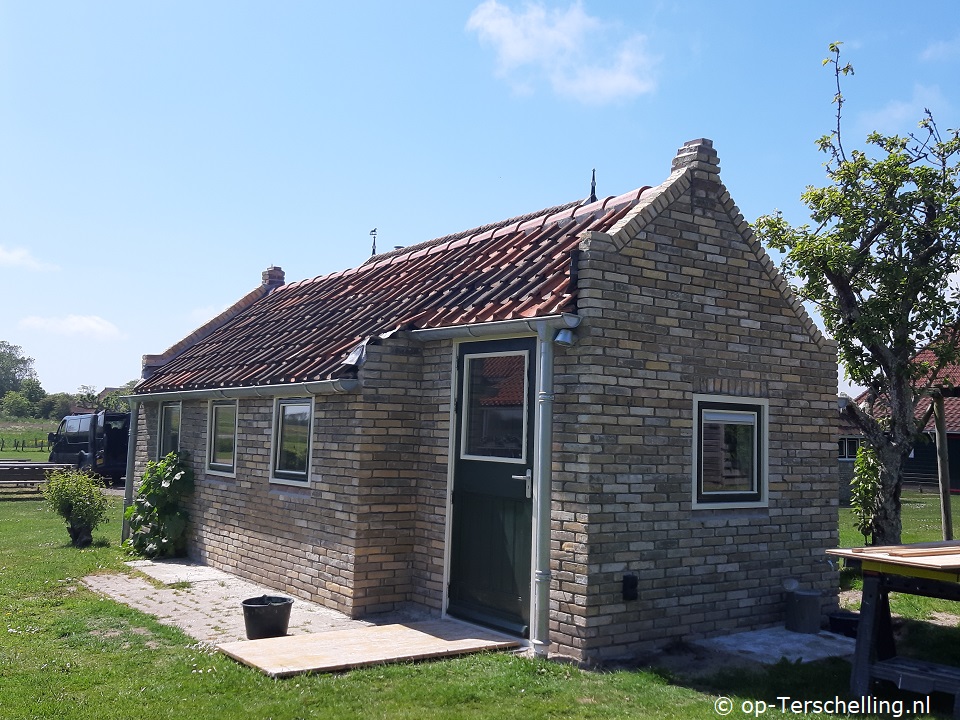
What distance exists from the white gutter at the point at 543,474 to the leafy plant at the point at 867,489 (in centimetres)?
641

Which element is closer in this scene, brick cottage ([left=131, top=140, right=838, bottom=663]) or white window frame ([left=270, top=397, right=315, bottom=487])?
brick cottage ([left=131, top=140, right=838, bottom=663])

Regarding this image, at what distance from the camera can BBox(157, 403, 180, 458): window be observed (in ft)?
46.9

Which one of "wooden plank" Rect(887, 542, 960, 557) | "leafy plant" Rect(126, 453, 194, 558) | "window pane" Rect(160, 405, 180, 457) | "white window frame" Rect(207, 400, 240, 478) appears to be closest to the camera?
"wooden plank" Rect(887, 542, 960, 557)

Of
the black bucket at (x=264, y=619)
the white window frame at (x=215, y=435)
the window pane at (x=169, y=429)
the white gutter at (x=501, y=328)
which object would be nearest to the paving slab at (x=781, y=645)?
the white gutter at (x=501, y=328)

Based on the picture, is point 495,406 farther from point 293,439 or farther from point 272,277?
point 272,277

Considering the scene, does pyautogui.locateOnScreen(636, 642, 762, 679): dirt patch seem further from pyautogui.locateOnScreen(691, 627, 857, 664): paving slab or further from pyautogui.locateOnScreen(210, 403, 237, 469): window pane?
pyautogui.locateOnScreen(210, 403, 237, 469): window pane

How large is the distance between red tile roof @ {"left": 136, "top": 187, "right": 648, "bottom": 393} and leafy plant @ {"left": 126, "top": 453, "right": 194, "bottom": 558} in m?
1.28

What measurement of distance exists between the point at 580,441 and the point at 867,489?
675cm

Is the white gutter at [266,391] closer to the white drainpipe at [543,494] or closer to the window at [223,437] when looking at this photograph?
the window at [223,437]

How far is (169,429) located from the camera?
14.6 metres

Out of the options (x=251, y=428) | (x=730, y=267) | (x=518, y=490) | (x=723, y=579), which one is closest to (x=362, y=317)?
(x=251, y=428)

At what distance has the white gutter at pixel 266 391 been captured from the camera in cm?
919

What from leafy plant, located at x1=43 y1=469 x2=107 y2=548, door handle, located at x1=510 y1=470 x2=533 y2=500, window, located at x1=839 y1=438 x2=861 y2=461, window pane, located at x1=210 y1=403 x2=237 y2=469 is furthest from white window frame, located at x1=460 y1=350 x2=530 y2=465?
window, located at x1=839 y1=438 x2=861 y2=461

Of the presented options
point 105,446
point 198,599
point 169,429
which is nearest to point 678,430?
point 198,599
